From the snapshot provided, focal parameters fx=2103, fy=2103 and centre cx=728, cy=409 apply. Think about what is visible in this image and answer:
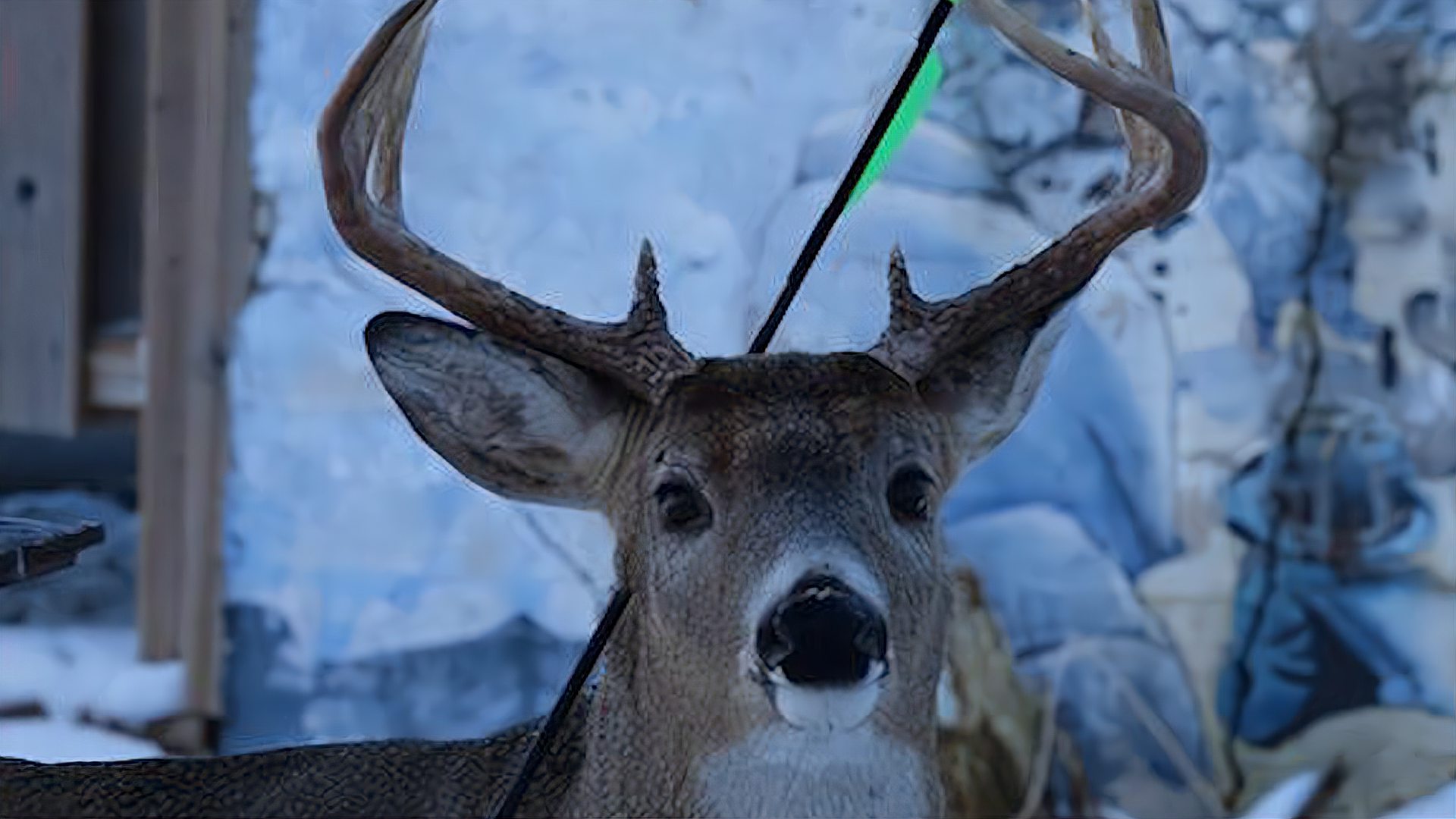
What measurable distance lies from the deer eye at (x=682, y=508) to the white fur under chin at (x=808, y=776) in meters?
0.25

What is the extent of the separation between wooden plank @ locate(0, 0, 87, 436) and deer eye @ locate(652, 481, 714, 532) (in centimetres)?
346

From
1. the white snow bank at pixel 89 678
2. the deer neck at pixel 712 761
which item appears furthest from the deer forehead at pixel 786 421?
the white snow bank at pixel 89 678

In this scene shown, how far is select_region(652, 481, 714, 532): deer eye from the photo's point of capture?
2.28 m

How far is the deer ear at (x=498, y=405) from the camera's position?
7.72 ft

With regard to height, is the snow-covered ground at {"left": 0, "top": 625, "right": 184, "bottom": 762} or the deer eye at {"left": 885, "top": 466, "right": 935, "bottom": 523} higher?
the deer eye at {"left": 885, "top": 466, "right": 935, "bottom": 523}

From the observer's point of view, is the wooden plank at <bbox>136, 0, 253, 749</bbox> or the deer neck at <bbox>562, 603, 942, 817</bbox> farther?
the wooden plank at <bbox>136, 0, 253, 749</bbox>

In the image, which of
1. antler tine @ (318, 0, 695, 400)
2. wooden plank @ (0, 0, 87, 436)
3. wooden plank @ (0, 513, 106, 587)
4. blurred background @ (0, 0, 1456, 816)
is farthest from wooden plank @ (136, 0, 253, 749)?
antler tine @ (318, 0, 695, 400)

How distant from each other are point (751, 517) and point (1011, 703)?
295cm

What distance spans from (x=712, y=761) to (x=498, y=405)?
19.0 inches

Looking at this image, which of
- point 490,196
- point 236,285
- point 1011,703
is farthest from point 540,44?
point 1011,703

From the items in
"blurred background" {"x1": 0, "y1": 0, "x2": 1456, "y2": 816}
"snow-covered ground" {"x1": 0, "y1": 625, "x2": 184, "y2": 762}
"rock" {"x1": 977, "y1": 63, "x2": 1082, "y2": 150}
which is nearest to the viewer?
"blurred background" {"x1": 0, "y1": 0, "x2": 1456, "y2": 816}

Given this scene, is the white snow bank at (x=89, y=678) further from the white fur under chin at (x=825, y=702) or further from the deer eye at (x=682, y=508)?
the white fur under chin at (x=825, y=702)

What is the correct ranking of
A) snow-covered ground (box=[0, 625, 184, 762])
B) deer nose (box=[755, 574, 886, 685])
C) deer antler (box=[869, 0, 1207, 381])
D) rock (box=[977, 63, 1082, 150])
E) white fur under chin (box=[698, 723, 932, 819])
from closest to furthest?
deer nose (box=[755, 574, 886, 685]), white fur under chin (box=[698, 723, 932, 819]), deer antler (box=[869, 0, 1207, 381]), rock (box=[977, 63, 1082, 150]), snow-covered ground (box=[0, 625, 184, 762])

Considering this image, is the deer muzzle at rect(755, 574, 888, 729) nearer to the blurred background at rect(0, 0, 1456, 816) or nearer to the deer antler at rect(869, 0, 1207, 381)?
the deer antler at rect(869, 0, 1207, 381)
